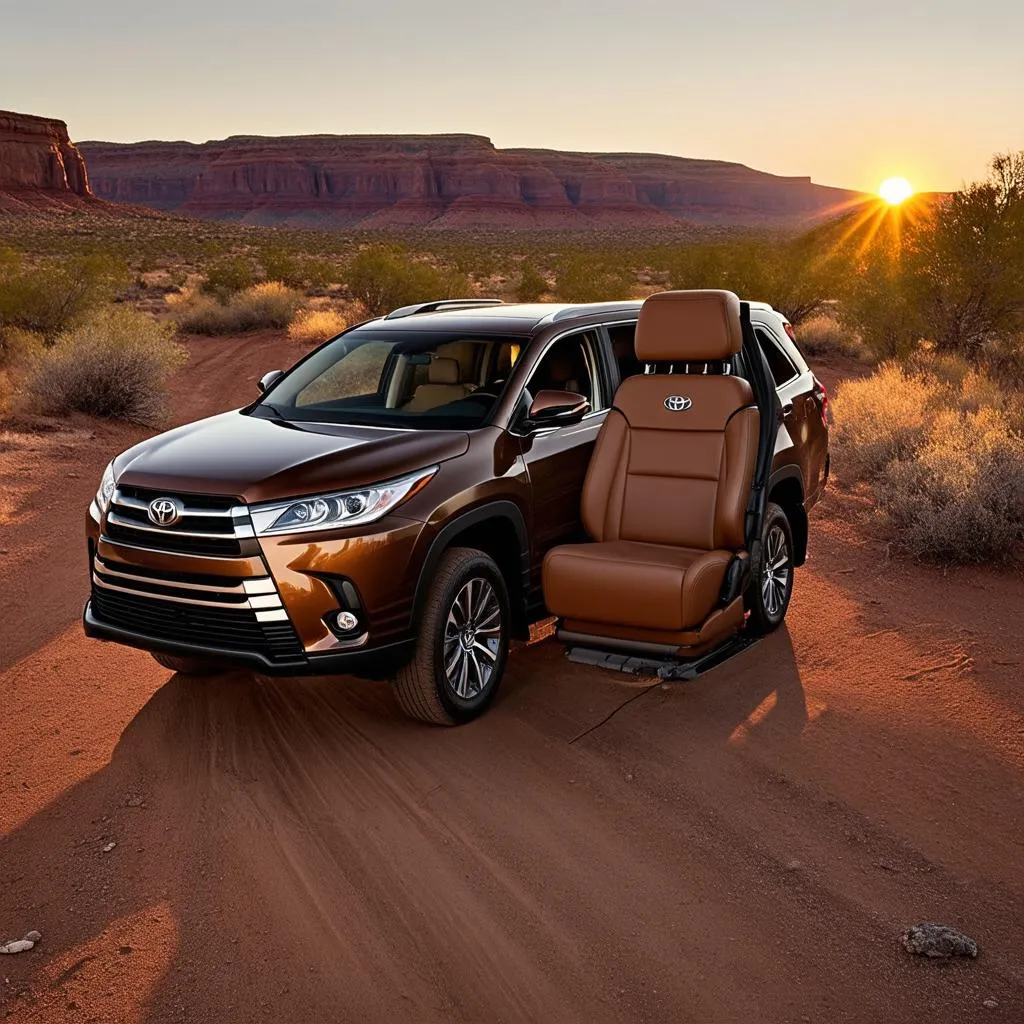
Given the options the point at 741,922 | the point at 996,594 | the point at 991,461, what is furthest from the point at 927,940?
the point at 991,461

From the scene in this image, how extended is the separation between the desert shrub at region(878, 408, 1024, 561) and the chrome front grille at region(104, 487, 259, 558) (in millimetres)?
5633

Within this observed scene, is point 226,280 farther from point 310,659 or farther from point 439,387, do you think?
point 310,659

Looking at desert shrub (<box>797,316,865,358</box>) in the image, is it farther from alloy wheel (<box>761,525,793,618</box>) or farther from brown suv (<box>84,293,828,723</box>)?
brown suv (<box>84,293,828,723</box>)

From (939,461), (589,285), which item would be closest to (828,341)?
(589,285)

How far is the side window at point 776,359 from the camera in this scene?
7156mm

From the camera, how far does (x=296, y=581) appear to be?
179 inches

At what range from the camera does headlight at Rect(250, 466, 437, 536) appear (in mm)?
4578

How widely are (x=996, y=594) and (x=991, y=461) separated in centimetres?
207

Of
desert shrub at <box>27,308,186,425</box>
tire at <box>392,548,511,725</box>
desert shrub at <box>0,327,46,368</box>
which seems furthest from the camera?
desert shrub at <box>0,327,46,368</box>

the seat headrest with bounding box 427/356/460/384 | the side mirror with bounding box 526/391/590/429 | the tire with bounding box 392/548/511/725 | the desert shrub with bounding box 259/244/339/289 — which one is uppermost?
the desert shrub with bounding box 259/244/339/289

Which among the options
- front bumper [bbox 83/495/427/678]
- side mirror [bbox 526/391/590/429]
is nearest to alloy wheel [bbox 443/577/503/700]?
front bumper [bbox 83/495/427/678]

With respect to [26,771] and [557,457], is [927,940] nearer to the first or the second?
[557,457]

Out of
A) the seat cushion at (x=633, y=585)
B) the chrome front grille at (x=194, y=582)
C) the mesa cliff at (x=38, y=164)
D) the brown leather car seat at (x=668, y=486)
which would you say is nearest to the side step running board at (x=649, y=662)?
the brown leather car seat at (x=668, y=486)

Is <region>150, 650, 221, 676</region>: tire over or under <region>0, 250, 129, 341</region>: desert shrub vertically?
under
